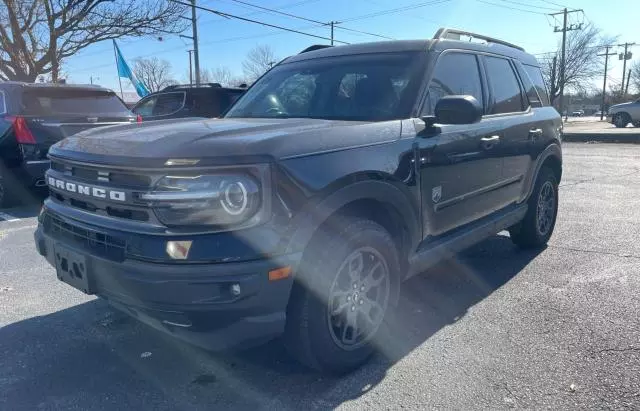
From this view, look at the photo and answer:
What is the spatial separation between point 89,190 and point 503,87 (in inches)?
136

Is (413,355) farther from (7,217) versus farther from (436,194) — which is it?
(7,217)

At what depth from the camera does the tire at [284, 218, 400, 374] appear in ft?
8.52

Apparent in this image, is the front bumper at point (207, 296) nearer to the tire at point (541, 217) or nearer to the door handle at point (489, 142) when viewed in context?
the door handle at point (489, 142)

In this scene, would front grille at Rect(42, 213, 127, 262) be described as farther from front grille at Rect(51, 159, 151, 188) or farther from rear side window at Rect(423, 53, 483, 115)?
rear side window at Rect(423, 53, 483, 115)

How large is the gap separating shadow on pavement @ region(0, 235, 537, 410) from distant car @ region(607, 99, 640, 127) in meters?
27.2

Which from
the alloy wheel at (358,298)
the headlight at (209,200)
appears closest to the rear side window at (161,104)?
the alloy wheel at (358,298)

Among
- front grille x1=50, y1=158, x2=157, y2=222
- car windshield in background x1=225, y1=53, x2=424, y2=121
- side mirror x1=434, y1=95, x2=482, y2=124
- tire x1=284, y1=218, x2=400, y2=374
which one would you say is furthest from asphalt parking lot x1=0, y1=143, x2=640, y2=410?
car windshield in background x1=225, y1=53, x2=424, y2=121

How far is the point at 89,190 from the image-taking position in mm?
2672

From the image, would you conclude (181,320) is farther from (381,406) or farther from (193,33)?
(193,33)

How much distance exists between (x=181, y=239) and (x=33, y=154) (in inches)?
213

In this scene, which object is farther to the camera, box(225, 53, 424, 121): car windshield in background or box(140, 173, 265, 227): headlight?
box(225, 53, 424, 121): car windshield in background

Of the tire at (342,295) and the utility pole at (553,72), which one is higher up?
the utility pole at (553,72)

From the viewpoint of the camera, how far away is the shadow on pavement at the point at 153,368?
8.77 ft

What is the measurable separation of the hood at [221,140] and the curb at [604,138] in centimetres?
1837
